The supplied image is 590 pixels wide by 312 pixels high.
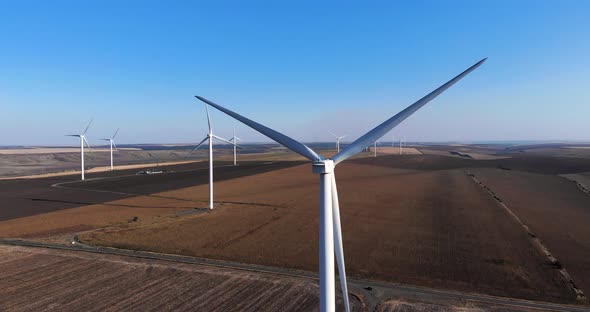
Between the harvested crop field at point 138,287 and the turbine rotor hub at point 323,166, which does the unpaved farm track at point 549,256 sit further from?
the turbine rotor hub at point 323,166

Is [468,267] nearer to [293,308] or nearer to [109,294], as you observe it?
[293,308]

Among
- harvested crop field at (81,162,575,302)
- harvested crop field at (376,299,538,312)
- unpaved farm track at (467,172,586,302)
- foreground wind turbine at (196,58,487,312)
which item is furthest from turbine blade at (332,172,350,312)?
unpaved farm track at (467,172,586,302)

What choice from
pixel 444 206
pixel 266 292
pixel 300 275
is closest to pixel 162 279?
pixel 266 292

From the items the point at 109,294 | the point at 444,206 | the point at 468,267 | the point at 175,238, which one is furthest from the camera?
the point at 444,206

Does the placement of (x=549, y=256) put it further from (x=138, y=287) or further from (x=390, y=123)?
(x=138, y=287)

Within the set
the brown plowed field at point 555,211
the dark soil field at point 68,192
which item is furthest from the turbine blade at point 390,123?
the dark soil field at point 68,192

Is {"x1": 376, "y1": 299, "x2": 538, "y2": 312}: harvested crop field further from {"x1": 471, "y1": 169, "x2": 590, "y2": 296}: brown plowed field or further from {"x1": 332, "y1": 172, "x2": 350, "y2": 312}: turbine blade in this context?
{"x1": 332, "y1": 172, "x2": 350, "y2": 312}: turbine blade

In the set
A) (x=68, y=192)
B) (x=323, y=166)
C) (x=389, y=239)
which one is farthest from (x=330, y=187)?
(x=68, y=192)

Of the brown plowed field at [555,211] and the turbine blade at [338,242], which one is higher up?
the turbine blade at [338,242]
